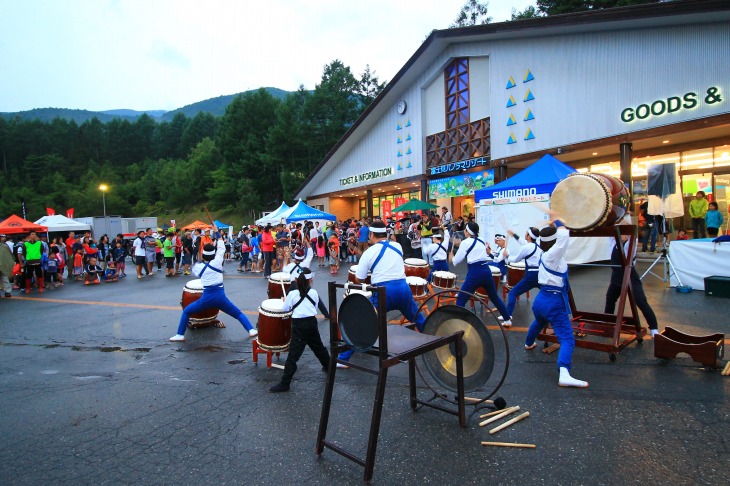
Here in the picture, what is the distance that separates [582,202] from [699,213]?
37.3 ft

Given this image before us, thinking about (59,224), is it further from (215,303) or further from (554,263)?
(554,263)

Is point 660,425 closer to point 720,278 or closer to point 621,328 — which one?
point 621,328

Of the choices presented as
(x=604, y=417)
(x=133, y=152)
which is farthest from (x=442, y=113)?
(x=133, y=152)

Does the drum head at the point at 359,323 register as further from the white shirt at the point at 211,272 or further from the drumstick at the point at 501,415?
the white shirt at the point at 211,272

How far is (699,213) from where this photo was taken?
13523mm

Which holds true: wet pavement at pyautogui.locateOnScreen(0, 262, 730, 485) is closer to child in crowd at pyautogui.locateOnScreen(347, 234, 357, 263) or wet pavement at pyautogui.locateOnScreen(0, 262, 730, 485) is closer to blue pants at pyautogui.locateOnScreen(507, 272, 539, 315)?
blue pants at pyautogui.locateOnScreen(507, 272, 539, 315)

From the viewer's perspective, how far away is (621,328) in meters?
5.79

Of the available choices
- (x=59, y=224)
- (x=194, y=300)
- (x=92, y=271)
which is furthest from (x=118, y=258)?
(x=59, y=224)

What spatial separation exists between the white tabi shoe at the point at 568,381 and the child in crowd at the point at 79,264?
61.2ft

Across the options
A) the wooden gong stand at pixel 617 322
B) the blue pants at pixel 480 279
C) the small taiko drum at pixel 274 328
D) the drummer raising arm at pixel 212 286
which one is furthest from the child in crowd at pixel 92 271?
the wooden gong stand at pixel 617 322

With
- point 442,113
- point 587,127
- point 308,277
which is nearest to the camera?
point 308,277

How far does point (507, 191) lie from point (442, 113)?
10.0 m

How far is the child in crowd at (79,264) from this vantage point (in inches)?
696

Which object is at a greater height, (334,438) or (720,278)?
(720,278)
